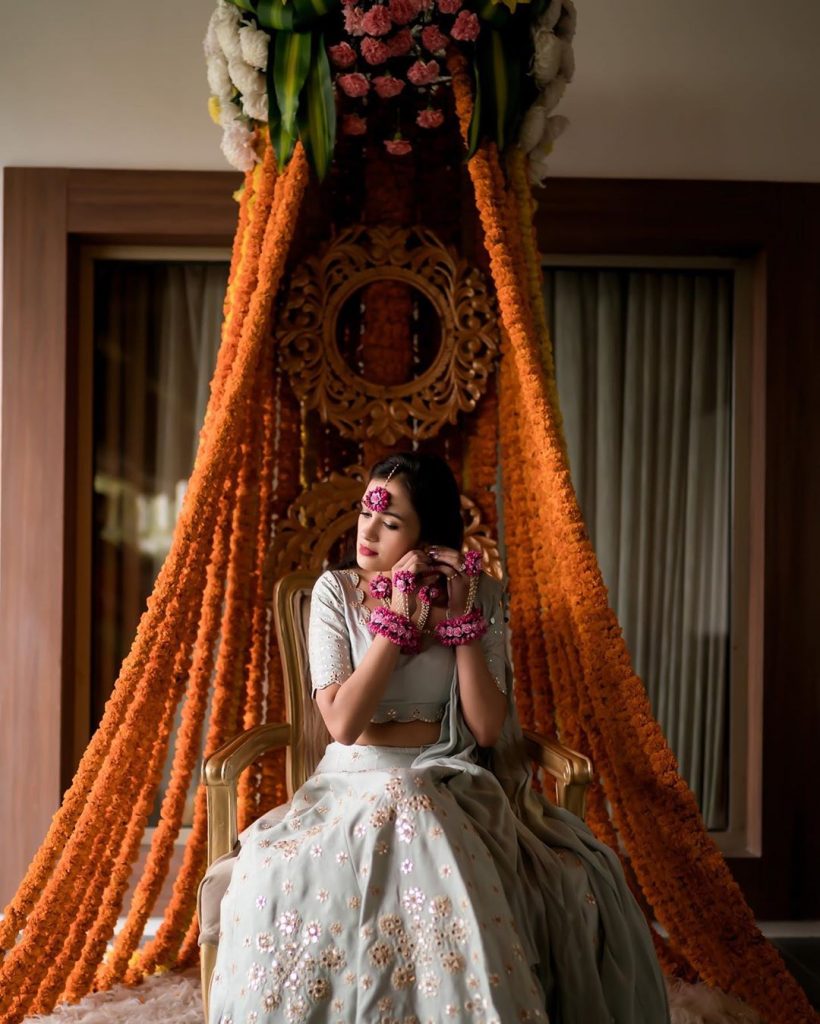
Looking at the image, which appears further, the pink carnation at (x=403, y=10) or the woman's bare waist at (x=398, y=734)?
the pink carnation at (x=403, y=10)

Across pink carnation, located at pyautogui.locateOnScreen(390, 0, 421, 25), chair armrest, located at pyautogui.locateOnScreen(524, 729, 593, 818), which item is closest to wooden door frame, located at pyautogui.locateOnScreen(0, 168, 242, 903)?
pink carnation, located at pyautogui.locateOnScreen(390, 0, 421, 25)

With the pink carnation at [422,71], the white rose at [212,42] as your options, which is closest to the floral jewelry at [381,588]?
the pink carnation at [422,71]

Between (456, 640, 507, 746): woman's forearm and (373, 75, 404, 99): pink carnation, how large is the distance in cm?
138

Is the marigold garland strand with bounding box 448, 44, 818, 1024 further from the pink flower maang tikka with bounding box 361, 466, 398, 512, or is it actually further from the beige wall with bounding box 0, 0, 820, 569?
the beige wall with bounding box 0, 0, 820, 569

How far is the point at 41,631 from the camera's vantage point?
115 inches

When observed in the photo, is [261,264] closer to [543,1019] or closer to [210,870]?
[210,870]

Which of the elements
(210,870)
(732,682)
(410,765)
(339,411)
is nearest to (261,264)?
(339,411)

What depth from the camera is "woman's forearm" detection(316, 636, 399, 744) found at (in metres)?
2.00

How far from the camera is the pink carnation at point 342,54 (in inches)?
92.4

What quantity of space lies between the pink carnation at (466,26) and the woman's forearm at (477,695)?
144cm

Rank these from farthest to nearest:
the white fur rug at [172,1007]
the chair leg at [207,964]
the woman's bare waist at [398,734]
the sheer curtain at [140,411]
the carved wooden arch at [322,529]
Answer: the sheer curtain at [140,411]
the carved wooden arch at [322,529]
the white fur rug at [172,1007]
the woman's bare waist at [398,734]
the chair leg at [207,964]

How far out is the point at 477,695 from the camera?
81.9 inches

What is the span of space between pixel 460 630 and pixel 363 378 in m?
0.89

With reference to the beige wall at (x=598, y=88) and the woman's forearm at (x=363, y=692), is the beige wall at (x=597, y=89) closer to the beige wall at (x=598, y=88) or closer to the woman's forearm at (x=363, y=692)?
the beige wall at (x=598, y=88)
